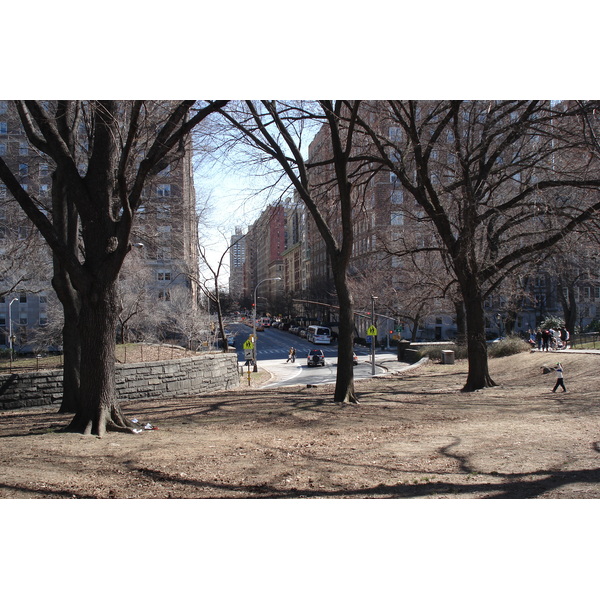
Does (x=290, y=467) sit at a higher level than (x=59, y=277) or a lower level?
lower

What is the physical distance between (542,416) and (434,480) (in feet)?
19.5

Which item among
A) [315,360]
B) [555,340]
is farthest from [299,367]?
[555,340]

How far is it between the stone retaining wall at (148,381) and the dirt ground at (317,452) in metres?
0.80

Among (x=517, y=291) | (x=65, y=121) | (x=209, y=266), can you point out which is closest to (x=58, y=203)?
(x=65, y=121)

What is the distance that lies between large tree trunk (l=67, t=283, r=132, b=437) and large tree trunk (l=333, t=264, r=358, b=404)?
571 centimetres

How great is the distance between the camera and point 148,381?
55.6ft

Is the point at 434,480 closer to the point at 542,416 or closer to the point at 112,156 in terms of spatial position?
the point at 542,416

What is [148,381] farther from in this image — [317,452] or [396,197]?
[396,197]

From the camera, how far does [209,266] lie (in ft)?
106

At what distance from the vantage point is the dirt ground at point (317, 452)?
594 cm

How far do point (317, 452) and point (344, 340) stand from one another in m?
5.87

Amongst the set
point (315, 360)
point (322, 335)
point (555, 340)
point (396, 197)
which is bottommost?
point (315, 360)

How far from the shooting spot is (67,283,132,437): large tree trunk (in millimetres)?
9242

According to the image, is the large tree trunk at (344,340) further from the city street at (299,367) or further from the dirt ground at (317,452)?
the city street at (299,367)
